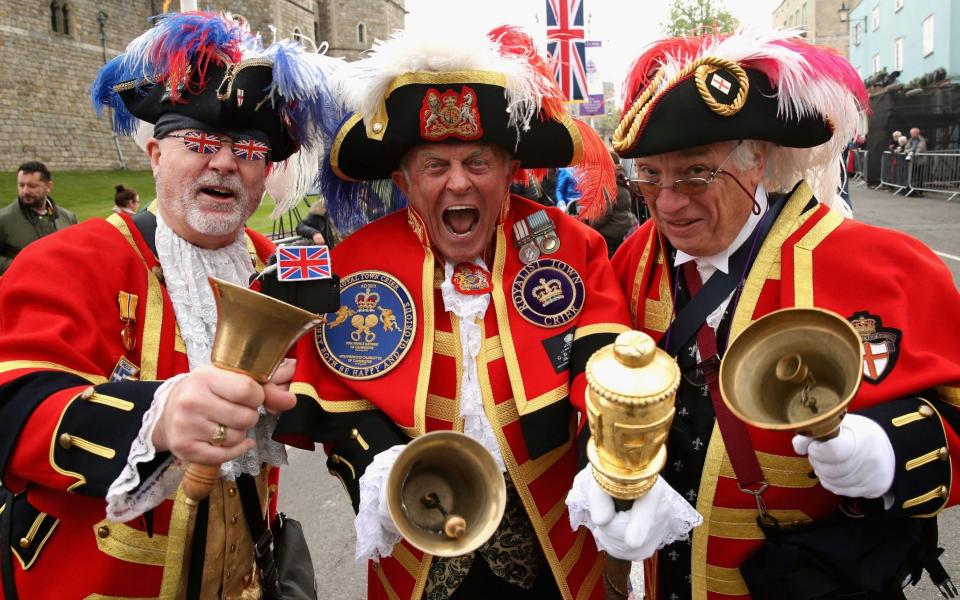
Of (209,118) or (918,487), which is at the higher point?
(209,118)

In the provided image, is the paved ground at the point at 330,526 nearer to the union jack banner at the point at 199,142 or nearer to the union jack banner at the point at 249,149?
the union jack banner at the point at 249,149

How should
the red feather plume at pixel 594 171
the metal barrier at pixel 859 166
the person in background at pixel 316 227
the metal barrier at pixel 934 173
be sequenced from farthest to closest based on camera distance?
the metal barrier at pixel 859 166 → the metal barrier at pixel 934 173 → the person in background at pixel 316 227 → the red feather plume at pixel 594 171

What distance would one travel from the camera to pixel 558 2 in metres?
7.10

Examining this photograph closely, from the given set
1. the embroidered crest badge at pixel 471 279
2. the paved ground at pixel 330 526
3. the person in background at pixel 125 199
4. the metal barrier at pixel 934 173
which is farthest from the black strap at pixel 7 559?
the metal barrier at pixel 934 173

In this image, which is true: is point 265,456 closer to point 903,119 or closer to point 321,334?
point 321,334

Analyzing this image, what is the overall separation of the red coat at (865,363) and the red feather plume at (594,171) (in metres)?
0.65

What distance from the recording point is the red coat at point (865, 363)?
1798 mm

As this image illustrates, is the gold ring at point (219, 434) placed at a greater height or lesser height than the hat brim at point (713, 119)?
lesser

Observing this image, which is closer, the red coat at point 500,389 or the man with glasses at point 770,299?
the man with glasses at point 770,299

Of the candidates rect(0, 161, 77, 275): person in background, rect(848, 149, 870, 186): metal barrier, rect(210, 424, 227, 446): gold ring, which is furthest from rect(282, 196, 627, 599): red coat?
rect(848, 149, 870, 186): metal barrier

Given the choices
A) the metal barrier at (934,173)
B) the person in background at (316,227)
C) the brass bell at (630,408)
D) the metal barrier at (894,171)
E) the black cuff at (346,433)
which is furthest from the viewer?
the metal barrier at (894,171)

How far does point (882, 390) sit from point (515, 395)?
102 centimetres

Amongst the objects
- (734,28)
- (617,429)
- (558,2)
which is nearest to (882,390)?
(617,429)

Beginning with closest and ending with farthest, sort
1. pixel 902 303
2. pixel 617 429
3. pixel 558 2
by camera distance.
A: 1. pixel 617 429
2. pixel 902 303
3. pixel 558 2
